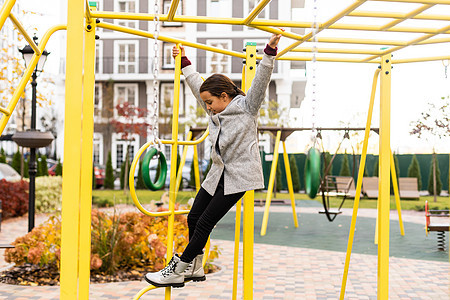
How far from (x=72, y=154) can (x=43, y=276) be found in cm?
359

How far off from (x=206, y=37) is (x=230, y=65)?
2.08 metres

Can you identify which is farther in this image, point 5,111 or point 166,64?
point 166,64

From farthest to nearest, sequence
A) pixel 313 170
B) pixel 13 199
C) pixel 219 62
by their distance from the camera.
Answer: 1. pixel 219 62
2. pixel 13 199
3. pixel 313 170

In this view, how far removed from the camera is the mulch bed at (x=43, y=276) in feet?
17.3

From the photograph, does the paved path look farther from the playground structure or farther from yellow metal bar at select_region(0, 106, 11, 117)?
yellow metal bar at select_region(0, 106, 11, 117)

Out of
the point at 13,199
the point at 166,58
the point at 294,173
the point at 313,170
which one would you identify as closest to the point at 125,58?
the point at 166,58

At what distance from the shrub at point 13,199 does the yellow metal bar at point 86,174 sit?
9325mm

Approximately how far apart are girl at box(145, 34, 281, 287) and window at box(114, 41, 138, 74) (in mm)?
26300

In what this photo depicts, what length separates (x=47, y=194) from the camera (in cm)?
1271

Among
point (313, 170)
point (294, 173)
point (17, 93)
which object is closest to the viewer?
point (313, 170)

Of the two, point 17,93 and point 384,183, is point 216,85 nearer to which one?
point 17,93

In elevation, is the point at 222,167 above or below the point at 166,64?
below

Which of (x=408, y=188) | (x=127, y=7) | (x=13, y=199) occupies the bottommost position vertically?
(x=408, y=188)

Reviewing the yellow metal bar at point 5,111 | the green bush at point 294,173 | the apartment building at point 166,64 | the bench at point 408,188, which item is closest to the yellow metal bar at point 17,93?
the yellow metal bar at point 5,111
